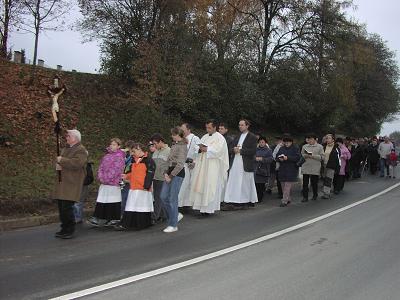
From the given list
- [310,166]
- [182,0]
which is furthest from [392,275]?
[182,0]

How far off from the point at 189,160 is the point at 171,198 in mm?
1456

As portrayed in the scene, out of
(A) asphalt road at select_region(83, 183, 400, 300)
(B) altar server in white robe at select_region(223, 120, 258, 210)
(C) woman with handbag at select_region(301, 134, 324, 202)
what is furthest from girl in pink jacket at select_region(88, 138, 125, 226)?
(C) woman with handbag at select_region(301, 134, 324, 202)

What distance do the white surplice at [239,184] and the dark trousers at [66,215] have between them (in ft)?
15.6

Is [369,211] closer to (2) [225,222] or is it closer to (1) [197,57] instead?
(2) [225,222]

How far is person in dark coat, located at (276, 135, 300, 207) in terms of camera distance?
1341 cm

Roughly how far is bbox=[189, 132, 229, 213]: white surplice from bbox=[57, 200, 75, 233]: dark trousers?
329cm

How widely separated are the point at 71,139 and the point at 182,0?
16.1 m

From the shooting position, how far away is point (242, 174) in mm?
12633

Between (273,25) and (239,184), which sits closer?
(239,184)

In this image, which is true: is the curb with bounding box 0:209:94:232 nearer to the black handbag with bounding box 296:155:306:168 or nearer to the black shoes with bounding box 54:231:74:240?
the black shoes with bounding box 54:231:74:240

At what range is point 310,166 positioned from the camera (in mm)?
14477

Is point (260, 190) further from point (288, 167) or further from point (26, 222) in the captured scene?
point (26, 222)

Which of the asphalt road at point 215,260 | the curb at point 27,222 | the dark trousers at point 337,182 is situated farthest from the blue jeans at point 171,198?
the dark trousers at point 337,182

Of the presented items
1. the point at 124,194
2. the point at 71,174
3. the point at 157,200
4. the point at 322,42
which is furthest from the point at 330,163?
the point at 322,42
